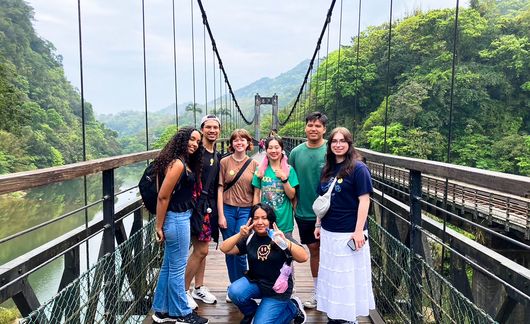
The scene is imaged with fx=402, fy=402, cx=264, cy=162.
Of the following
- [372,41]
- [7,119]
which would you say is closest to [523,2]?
[372,41]

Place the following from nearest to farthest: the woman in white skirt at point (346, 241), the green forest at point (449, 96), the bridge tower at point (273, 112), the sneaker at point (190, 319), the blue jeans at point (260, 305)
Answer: the woman in white skirt at point (346, 241)
the blue jeans at point (260, 305)
the sneaker at point (190, 319)
the green forest at point (449, 96)
the bridge tower at point (273, 112)

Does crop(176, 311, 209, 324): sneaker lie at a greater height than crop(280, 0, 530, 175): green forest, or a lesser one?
lesser

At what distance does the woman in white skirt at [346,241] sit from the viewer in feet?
5.09

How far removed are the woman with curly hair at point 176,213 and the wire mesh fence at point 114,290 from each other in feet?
0.52

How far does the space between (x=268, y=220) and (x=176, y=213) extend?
1.28 feet

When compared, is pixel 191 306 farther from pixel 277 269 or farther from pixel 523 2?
pixel 523 2

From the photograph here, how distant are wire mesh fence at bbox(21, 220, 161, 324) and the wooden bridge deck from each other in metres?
0.17

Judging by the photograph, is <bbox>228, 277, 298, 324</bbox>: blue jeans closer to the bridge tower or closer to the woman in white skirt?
the woman in white skirt

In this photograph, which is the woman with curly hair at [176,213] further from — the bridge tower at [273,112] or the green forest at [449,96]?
the bridge tower at [273,112]

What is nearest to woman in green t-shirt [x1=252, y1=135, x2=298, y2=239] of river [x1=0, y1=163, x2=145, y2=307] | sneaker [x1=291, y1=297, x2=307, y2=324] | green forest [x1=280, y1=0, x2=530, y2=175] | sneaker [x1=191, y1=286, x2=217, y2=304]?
sneaker [x1=291, y1=297, x2=307, y2=324]

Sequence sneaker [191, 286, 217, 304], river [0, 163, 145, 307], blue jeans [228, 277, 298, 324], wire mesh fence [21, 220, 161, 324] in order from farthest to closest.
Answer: river [0, 163, 145, 307] → sneaker [191, 286, 217, 304] → blue jeans [228, 277, 298, 324] → wire mesh fence [21, 220, 161, 324]

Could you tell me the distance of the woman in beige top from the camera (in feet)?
6.52

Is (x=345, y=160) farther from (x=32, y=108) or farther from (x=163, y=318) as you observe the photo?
(x=32, y=108)

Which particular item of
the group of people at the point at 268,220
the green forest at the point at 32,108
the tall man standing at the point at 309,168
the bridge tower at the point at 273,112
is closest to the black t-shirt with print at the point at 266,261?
the group of people at the point at 268,220
